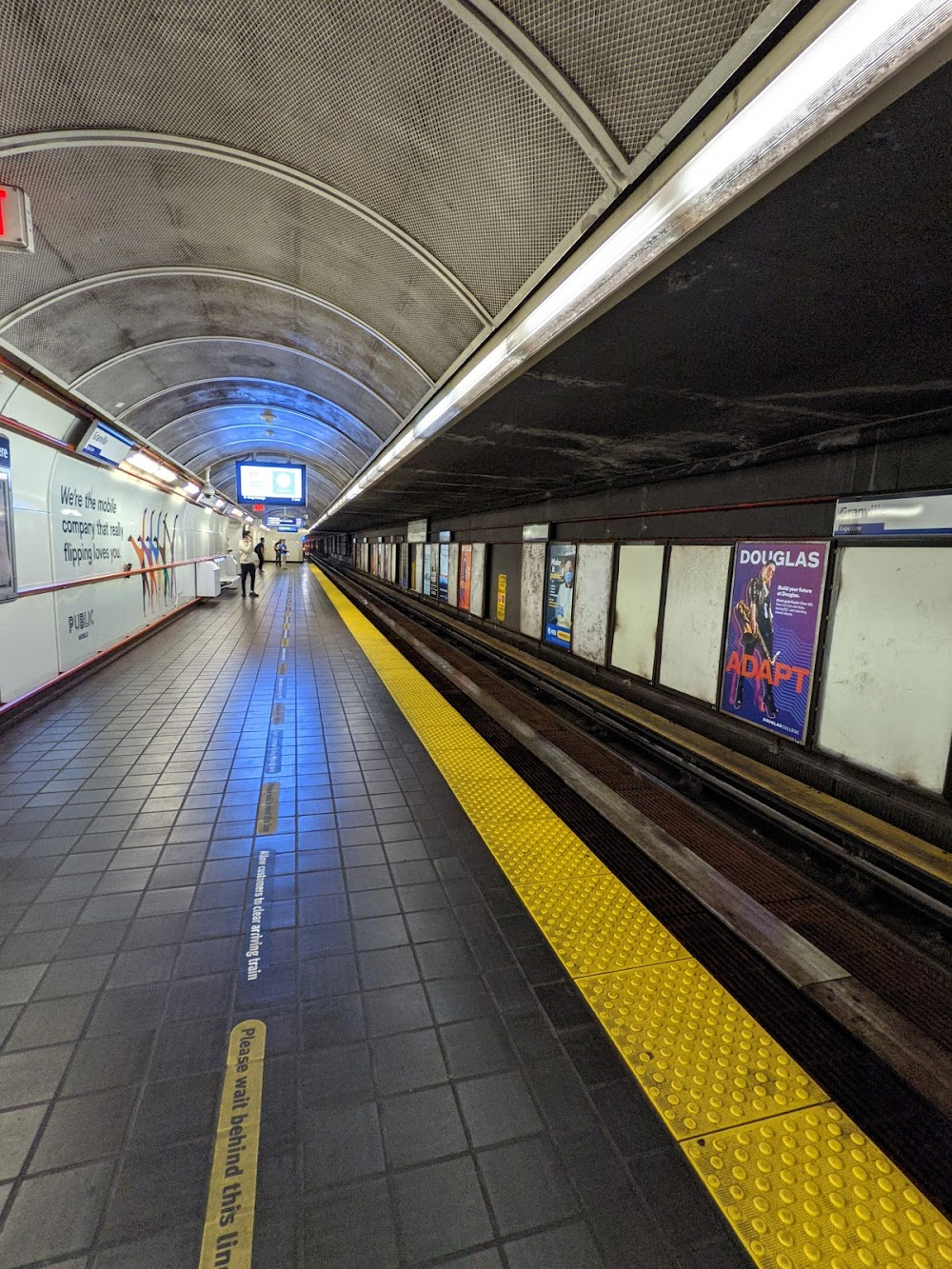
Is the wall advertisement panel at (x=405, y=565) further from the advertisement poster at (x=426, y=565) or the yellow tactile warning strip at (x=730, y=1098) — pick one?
the yellow tactile warning strip at (x=730, y=1098)

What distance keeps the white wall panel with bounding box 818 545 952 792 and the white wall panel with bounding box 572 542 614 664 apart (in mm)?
3674

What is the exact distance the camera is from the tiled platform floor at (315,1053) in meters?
1.60

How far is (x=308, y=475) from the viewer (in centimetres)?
2275

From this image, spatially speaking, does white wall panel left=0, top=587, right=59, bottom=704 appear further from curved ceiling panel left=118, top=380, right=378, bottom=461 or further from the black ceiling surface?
the black ceiling surface

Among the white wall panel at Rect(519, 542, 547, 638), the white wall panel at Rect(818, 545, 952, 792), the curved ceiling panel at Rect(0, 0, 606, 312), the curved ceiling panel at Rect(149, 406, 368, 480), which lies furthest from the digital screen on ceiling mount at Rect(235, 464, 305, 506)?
the white wall panel at Rect(818, 545, 952, 792)

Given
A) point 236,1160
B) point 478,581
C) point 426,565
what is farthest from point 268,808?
point 426,565

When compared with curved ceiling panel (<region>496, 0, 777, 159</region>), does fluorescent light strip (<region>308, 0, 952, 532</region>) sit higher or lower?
lower

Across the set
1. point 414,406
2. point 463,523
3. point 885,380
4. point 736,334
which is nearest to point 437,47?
point 736,334

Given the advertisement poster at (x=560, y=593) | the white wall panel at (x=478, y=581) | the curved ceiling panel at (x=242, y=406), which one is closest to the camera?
the curved ceiling panel at (x=242, y=406)

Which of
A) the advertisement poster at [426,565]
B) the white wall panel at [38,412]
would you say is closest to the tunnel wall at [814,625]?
the white wall panel at [38,412]

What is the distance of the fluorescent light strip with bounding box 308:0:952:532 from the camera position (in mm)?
1184

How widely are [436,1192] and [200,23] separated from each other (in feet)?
14.9

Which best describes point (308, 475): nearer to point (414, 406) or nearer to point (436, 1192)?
point (414, 406)

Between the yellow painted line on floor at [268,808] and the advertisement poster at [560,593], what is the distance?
5891 millimetres
